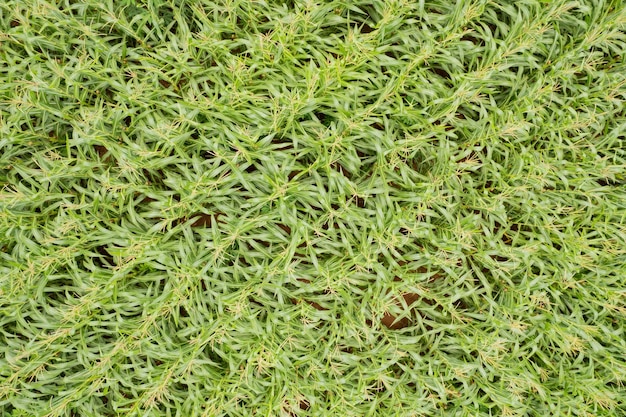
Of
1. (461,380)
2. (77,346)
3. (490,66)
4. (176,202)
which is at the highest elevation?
(490,66)

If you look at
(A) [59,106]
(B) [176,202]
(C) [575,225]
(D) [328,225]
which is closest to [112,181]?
(B) [176,202]

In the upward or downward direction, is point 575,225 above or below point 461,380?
above

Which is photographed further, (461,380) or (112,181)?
(461,380)

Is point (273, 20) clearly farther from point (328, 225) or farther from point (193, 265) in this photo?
point (193, 265)

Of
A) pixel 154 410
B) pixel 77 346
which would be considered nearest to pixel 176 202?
pixel 77 346

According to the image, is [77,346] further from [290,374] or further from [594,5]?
[594,5]

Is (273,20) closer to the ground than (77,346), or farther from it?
farther from it
